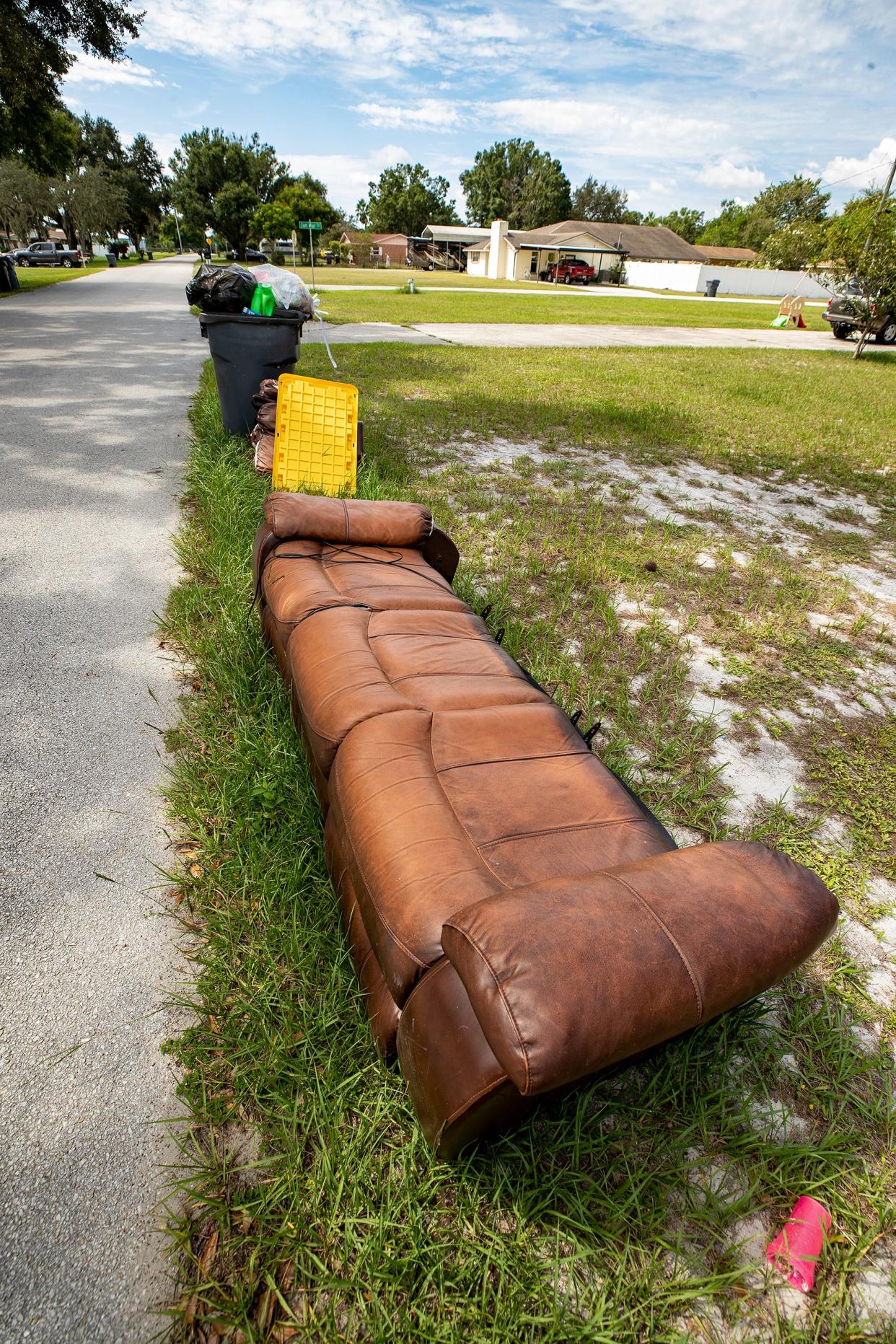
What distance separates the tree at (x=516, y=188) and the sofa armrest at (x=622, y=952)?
9389 cm

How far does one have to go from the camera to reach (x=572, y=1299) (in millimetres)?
1205

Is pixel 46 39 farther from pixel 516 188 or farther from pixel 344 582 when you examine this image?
pixel 516 188

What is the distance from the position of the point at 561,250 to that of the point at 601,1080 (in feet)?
198

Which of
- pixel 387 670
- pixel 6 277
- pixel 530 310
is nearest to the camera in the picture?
pixel 387 670

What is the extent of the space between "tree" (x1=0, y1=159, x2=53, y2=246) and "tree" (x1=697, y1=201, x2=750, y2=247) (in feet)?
238

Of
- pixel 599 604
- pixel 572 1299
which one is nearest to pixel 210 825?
pixel 572 1299

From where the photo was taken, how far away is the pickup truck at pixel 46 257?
3522 centimetres

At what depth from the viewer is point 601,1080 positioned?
1.35 m

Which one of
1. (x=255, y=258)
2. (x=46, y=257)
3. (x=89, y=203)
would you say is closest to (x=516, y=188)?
(x=255, y=258)

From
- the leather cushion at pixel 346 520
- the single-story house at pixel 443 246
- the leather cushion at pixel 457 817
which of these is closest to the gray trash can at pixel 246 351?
the leather cushion at pixel 346 520

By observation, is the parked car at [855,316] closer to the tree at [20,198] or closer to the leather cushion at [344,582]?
the leather cushion at [344,582]

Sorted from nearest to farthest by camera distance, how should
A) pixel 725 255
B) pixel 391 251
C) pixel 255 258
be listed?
pixel 255 258 < pixel 391 251 < pixel 725 255

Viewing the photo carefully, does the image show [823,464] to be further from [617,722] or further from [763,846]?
[763,846]

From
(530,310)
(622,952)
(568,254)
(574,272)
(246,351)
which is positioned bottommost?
(622,952)
